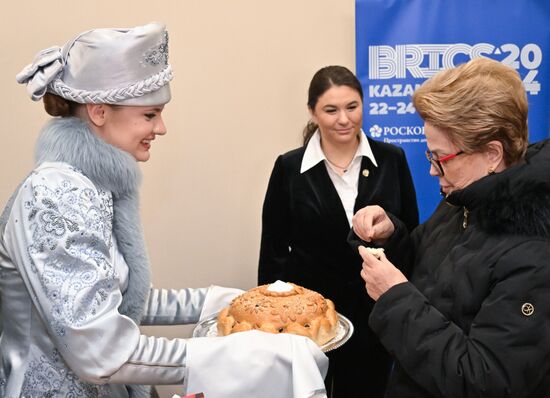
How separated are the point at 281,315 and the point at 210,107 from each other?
6.28ft

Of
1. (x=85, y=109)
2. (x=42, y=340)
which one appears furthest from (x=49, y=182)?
(x=42, y=340)

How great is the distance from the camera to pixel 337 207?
297cm

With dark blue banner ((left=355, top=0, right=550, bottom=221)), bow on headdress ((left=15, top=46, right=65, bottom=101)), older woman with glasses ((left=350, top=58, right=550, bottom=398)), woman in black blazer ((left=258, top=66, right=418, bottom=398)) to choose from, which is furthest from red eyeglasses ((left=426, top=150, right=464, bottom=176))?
dark blue banner ((left=355, top=0, right=550, bottom=221))

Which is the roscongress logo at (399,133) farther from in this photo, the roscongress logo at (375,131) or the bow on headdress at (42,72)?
the bow on headdress at (42,72)

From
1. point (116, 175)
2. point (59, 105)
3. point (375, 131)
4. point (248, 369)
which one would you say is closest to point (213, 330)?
point (248, 369)

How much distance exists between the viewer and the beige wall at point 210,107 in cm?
360

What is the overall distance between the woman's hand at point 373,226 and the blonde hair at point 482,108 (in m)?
0.45

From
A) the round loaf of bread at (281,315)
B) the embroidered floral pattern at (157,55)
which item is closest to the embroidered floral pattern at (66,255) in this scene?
the embroidered floral pattern at (157,55)

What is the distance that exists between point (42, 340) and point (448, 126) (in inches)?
41.6

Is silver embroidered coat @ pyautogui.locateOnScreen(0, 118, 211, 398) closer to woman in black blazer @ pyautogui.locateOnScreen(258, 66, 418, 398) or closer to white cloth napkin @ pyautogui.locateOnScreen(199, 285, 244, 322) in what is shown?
white cloth napkin @ pyautogui.locateOnScreen(199, 285, 244, 322)

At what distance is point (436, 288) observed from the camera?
168 centimetres

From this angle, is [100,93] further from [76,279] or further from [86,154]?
[76,279]

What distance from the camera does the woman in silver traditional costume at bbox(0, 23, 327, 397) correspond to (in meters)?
1.50

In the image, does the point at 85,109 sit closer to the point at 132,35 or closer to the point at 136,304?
the point at 132,35
